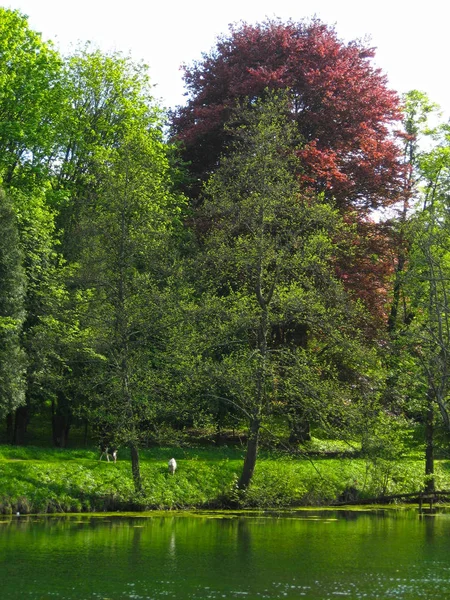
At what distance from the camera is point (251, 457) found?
33562mm

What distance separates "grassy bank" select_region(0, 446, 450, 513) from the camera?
1202 inches

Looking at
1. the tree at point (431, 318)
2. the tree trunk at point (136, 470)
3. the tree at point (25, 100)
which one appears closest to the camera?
the tree trunk at point (136, 470)

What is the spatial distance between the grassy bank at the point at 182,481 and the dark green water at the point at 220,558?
1473mm

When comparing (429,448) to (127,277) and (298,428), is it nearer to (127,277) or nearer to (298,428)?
(298,428)

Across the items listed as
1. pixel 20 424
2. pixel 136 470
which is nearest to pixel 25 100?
pixel 20 424

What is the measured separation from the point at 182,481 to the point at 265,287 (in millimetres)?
7674

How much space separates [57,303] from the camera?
36.0 metres

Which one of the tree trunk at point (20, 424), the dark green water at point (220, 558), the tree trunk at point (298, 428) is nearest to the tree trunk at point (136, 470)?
the dark green water at point (220, 558)

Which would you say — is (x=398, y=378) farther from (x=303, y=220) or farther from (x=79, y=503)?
(x=79, y=503)

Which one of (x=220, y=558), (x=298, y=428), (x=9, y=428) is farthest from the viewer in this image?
(x=9, y=428)

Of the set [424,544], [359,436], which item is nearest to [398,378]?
[359,436]

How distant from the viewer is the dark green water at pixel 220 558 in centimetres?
1816

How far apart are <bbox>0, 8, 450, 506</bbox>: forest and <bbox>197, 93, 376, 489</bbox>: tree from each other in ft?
0.37

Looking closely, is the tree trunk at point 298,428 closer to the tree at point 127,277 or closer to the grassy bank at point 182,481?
the grassy bank at point 182,481
